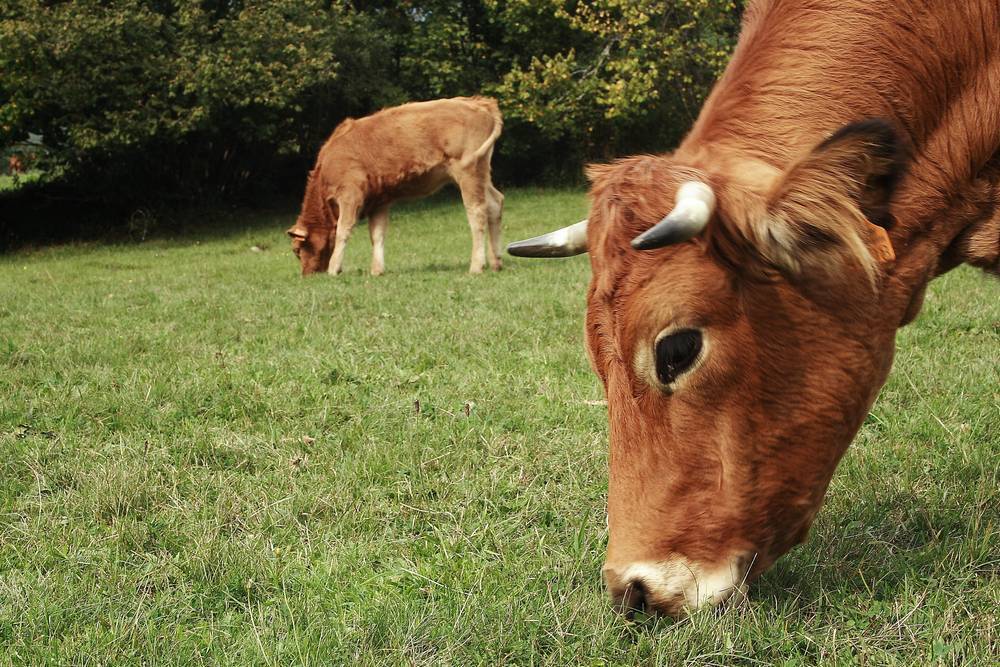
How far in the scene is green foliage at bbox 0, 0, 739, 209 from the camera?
19984 mm

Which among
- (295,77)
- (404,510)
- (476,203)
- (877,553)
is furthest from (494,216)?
(877,553)

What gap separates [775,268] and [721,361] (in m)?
0.28

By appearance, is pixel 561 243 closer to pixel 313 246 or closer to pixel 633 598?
pixel 633 598

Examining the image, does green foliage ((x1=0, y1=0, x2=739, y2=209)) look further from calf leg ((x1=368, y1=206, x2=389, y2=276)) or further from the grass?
the grass

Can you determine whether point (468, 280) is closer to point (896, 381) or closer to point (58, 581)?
point (896, 381)

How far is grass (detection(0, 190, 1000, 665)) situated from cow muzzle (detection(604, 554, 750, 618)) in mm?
61

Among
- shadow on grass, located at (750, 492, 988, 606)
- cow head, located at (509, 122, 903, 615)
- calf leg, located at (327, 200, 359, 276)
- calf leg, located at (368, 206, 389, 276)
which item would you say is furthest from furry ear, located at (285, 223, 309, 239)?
cow head, located at (509, 122, 903, 615)

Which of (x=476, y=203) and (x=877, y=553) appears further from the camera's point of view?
(x=476, y=203)

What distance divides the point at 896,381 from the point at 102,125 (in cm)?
1953

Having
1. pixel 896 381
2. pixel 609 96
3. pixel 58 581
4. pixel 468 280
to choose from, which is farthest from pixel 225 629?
pixel 609 96

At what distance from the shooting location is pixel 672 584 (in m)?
2.47

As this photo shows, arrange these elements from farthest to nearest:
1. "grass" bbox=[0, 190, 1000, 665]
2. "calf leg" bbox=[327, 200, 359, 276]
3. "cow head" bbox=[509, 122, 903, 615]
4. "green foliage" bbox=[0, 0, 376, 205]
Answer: "green foliage" bbox=[0, 0, 376, 205] < "calf leg" bbox=[327, 200, 359, 276] < "grass" bbox=[0, 190, 1000, 665] < "cow head" bbox=[509, 122, 903, 615]

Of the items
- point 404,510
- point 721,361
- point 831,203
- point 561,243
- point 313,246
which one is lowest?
point 313,246

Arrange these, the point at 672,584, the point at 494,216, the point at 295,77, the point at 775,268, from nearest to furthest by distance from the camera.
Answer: the point at 775,268 < the point at 672,584 < the point at 494,216 < the point at 295,77
